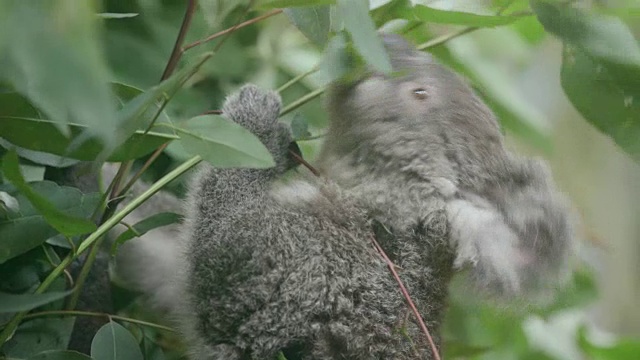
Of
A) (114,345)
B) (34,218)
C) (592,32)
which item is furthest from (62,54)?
(592,32)

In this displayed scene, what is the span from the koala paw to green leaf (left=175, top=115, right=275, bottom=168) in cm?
44

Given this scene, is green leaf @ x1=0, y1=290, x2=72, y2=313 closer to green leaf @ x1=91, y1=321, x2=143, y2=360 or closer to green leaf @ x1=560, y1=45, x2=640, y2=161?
green leaf @ x1=91, y1=321, x2=143, y2=360

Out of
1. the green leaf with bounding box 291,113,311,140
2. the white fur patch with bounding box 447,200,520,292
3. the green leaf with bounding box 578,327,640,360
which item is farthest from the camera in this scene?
the green leaf with bounding box 578,327,640,360

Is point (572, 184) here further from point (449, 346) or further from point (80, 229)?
point (80, 229)

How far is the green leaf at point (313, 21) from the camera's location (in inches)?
69.3

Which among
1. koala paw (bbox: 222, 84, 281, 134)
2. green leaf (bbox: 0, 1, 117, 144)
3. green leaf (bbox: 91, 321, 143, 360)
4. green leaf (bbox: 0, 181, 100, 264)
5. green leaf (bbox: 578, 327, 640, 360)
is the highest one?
green leaf (bbox: 0, 1, 117, 144)

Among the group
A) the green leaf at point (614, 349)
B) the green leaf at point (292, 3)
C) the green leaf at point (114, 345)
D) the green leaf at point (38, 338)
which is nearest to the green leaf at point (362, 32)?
the green leaf at point (292, 3)

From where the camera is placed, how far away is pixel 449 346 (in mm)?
2572

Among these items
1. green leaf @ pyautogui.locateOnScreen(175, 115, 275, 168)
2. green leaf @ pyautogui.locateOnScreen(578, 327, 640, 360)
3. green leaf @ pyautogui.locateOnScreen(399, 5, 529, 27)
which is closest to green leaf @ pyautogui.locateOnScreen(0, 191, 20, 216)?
green leaf @ pyautogui.locateOnScreen(175, 115, 275, 168)

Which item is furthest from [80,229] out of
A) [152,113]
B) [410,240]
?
[410,240]

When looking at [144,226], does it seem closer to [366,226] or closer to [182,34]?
[182,34]

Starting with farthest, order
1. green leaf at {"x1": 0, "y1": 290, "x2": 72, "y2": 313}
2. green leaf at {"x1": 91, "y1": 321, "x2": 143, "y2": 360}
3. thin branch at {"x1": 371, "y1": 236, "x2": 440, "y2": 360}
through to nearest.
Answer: thin branch at {"x1": 371, "y1": 236, "x2": 440, "y2": 360}, green leaf at {"x1": 91, "y1": 321, "x2": 143, "y2": 360}, green leaf at {"x1": 0, "y1": 290, "x2": 72, "y2": 313}

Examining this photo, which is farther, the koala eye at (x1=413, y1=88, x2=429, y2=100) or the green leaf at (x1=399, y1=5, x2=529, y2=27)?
the koala eye at (x1=413, y1=88, x2=429, y2=100)

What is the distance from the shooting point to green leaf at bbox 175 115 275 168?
5.38ft
